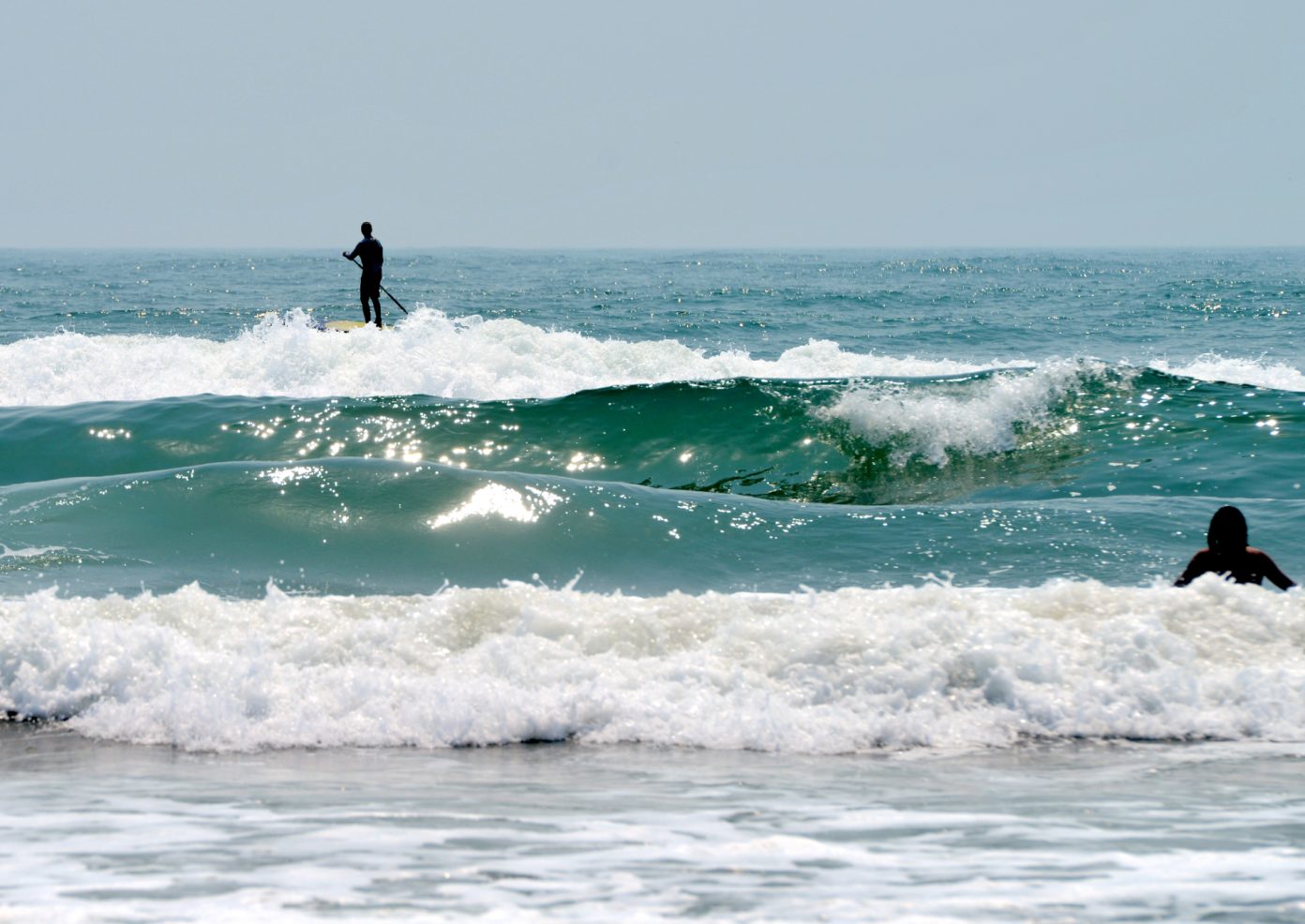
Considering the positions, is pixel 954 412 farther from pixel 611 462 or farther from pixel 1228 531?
pixel 1228 531

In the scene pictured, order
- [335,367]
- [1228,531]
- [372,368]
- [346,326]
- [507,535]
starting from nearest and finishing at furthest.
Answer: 1. [1228,531]
2. [507,535]
3. [372,368]
4. [335,367]
5. [346,326]

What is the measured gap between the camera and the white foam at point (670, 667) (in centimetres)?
545

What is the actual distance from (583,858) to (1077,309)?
134 ft

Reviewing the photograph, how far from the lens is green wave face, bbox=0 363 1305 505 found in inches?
505

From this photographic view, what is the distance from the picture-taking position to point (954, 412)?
45.7 ft

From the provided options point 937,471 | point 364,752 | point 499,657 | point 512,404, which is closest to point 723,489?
point 937,471

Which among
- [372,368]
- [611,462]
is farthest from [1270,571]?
[372,368]

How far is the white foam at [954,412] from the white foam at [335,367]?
12.1 feet

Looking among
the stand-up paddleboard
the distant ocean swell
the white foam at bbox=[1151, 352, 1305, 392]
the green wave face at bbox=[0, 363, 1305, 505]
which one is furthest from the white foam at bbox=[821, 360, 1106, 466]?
the stand-up paddleboard

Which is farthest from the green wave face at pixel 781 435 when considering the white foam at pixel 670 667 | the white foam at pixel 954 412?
the white foam at pixel 670 667

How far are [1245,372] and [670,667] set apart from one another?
1928 cm

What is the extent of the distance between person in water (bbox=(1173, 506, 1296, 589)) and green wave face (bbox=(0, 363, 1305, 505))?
4876 mm

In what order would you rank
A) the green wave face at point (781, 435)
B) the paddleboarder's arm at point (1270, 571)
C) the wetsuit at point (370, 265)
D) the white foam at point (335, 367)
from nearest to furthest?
the paddleboarder's arm at point (1270, 571) < the green wave face at point (781, 435) < the white foam at point (335, 367) < the wetsuit at point (370, 265)

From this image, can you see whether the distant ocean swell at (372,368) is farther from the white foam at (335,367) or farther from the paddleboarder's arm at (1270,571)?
the paddleboarder's arm at (1270,571)
